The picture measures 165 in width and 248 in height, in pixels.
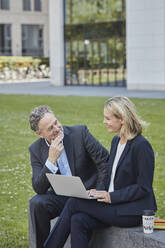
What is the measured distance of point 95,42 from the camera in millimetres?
33062

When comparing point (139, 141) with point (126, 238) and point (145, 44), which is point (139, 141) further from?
point (145, 44)

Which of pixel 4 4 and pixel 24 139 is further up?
pixel 4 4

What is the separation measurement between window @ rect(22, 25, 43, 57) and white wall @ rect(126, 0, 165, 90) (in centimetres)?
3173

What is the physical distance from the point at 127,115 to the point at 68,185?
0.77 m

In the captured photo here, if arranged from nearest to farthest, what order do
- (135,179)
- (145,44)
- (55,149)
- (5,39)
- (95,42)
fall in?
(135,179), (55,149), (145,44), (95,42), (5,39)

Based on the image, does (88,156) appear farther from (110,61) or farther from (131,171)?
(110,61)

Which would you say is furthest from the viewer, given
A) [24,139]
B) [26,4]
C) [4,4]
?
[26,4]

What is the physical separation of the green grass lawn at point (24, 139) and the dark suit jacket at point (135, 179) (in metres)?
1.81

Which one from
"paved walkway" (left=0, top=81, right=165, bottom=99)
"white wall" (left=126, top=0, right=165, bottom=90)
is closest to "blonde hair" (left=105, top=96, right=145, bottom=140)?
"paved walkway" (left=0, top=81, right=165, bottom=99)

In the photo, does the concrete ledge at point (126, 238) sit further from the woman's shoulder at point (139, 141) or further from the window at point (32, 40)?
the window at point (32, 40)

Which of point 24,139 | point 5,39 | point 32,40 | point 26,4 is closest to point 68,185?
point 24,139

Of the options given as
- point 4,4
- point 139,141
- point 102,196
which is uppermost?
point 4,4

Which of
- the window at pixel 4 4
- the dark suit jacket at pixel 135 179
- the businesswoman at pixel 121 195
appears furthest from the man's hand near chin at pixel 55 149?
the window at pixel 4 4

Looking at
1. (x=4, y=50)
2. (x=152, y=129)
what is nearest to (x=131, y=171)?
(x=152, y=129)
